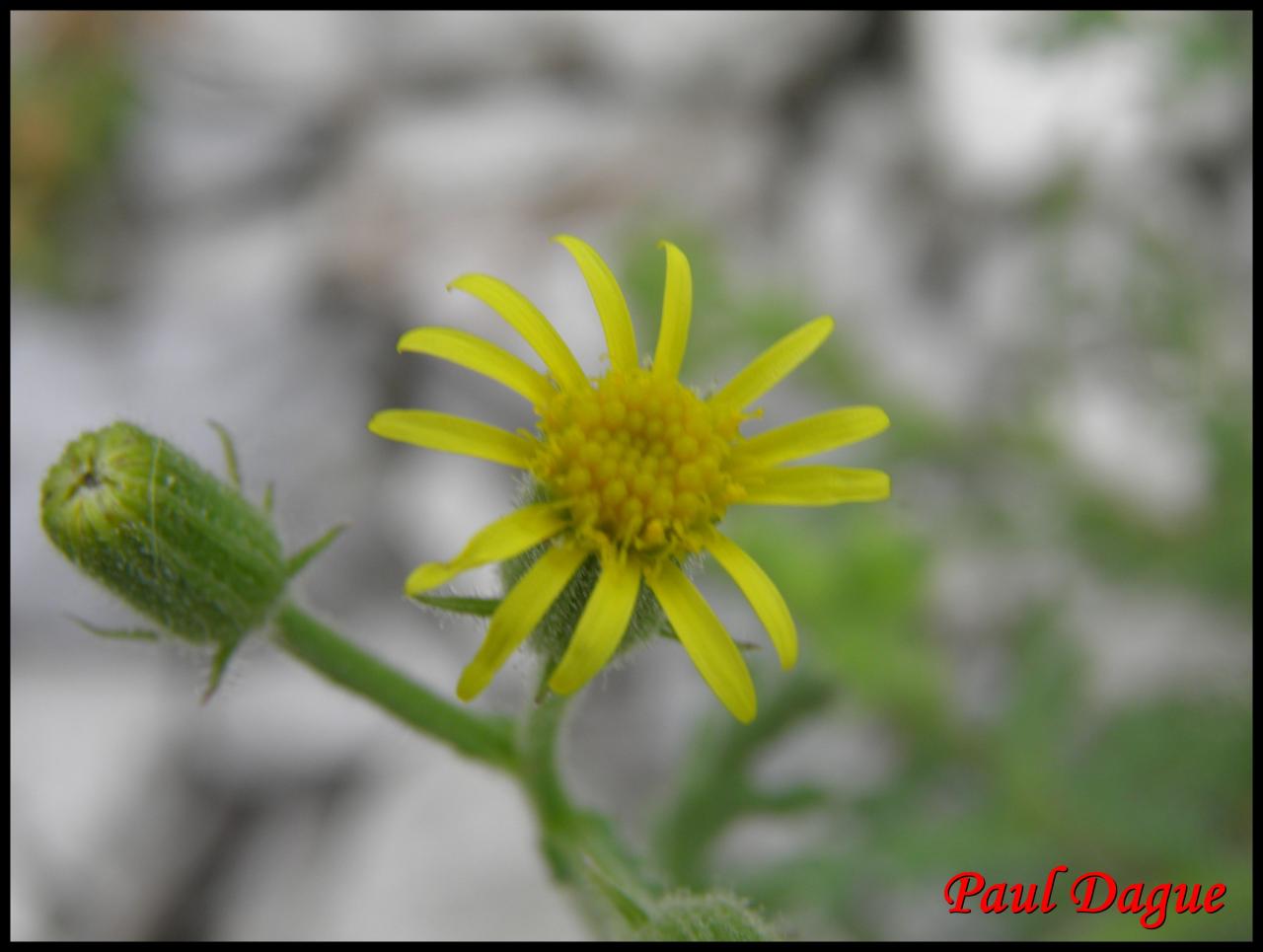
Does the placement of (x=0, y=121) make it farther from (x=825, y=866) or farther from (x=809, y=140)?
(x=825, y=866)

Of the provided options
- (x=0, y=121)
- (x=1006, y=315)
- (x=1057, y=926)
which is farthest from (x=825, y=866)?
(x=0, y=121)

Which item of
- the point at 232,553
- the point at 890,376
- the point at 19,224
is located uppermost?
the point at 890,376

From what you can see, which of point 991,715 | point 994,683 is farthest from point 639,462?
point 994,683

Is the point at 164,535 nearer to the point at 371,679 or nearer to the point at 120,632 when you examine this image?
the point at 120,632

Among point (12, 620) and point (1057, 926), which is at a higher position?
point (1057, 926)

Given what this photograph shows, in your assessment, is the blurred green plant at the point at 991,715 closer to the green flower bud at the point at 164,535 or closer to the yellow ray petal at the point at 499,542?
the yellow ray petal at the point at 499,542
